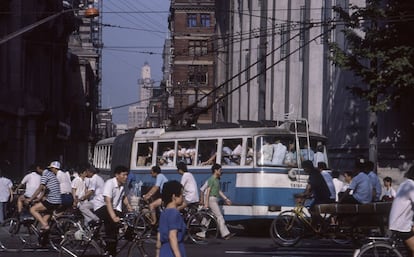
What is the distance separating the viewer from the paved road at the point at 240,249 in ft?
67.2

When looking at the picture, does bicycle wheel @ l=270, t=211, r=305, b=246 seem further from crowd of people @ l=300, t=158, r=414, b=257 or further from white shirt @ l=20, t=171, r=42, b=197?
white shirt @ l=20, t=171, r=42, b=197

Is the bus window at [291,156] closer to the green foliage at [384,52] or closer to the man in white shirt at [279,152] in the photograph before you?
the man in white shirt at [279,152]

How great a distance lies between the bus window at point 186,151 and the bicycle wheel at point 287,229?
6.10 m

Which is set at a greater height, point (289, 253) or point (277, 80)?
point (277, 80)

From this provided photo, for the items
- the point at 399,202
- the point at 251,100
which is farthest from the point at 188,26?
the point at 399,202

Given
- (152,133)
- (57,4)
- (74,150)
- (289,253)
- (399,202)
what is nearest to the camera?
(399,202)

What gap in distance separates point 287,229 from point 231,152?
527cm

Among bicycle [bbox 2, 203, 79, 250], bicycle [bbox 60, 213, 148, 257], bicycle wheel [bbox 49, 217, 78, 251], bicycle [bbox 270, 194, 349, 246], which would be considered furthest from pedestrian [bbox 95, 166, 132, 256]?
bicycle [bbox 270, 194, 349, 246]

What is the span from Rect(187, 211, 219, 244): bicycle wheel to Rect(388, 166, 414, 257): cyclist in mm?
10568

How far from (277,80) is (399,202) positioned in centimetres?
4450

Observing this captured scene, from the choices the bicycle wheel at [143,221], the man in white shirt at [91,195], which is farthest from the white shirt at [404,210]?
the bicycle wheel at [143,221]

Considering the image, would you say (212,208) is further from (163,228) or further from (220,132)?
(163,228)

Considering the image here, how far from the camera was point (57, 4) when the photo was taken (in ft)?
225

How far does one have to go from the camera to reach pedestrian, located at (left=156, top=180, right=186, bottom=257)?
1073 cm
